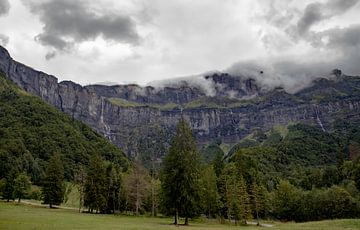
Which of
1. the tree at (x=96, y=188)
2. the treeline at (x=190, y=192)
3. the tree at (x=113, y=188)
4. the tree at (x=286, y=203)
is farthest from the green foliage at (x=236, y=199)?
the tree at (x=286, y=203)

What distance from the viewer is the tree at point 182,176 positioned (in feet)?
220

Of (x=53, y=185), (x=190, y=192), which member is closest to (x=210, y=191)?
(x=190, y=192)

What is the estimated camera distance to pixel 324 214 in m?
111

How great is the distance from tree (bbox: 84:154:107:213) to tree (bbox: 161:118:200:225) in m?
32.0

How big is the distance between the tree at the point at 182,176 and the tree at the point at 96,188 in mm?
31961

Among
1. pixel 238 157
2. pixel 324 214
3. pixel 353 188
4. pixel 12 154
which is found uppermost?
pixel 12 154

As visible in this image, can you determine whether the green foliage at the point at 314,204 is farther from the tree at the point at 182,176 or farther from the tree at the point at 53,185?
the tree at the point at 53,185

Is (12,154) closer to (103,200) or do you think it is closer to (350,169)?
(103,200)

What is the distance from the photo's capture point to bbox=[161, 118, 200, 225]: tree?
220ft

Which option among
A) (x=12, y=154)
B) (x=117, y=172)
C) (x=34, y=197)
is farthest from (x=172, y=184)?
(x=12, y=154)

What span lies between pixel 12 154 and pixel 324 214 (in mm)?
154359

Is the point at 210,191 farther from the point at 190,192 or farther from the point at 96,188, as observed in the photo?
the point at 96,188

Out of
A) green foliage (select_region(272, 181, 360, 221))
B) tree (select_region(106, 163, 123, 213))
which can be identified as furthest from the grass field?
green foliage (select_region(272, 181, 360, 221))

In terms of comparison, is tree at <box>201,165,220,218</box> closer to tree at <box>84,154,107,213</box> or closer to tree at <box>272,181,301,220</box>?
tree at <box>84,154,107,213</box>
